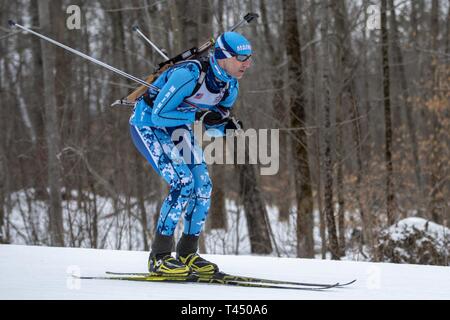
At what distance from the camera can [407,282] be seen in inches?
203

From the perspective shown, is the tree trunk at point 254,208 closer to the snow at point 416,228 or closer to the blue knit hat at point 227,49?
the snow at point 416,228

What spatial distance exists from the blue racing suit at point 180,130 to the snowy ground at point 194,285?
64cm

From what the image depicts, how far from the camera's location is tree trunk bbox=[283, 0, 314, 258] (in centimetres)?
999

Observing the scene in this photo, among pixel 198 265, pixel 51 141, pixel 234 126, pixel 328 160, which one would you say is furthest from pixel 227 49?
pixel 51 141

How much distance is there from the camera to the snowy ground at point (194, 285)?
448 cm

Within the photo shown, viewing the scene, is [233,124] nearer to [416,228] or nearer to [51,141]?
[416,228]

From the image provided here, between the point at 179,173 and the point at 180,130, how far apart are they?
37 centimetres

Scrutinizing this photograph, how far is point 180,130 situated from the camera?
17.5 ft

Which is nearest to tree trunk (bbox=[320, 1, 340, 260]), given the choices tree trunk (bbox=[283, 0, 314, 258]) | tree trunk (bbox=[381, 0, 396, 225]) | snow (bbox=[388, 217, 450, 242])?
tree trunk (bbox=[283, 0, 314, 258])

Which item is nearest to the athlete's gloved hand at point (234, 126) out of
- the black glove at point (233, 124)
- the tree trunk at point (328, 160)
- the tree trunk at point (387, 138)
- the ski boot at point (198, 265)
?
the black glove at point (233, 124)

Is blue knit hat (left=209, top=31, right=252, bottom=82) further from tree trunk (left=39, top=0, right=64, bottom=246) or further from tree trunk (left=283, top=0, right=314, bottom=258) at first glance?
tree trunk (left=39, top=0, right=64, bottom=246)

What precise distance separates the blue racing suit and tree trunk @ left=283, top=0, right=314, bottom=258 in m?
4.72
